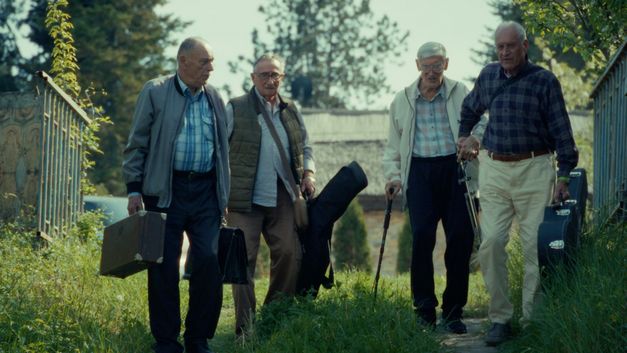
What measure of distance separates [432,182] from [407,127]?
0.42 m

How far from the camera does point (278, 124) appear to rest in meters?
8.38

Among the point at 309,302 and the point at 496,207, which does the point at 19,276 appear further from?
the point at 496,207

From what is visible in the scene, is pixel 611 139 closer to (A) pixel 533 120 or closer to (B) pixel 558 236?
(A) pixel 533 120

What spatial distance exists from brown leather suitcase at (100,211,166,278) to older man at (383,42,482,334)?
200 cm

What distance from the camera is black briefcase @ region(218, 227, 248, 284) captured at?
7.62 meters

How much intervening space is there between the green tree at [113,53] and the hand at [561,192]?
23.1 metres

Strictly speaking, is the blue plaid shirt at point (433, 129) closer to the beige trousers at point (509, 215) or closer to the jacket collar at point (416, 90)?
the jacket collar at point (416, 90)

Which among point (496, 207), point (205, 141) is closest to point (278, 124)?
point (205, 141)

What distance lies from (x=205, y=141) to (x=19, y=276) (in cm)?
183

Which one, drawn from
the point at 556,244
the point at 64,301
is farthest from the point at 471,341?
the point at 64,301

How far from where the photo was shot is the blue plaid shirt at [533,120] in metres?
7.36

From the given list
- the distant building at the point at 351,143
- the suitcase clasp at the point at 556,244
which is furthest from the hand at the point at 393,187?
the distant building at the point at 351,143

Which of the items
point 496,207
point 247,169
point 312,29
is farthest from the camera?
point 312,29

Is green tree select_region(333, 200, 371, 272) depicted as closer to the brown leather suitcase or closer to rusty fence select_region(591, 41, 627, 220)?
rusty fence select_region(591, 41, 627, 220)
